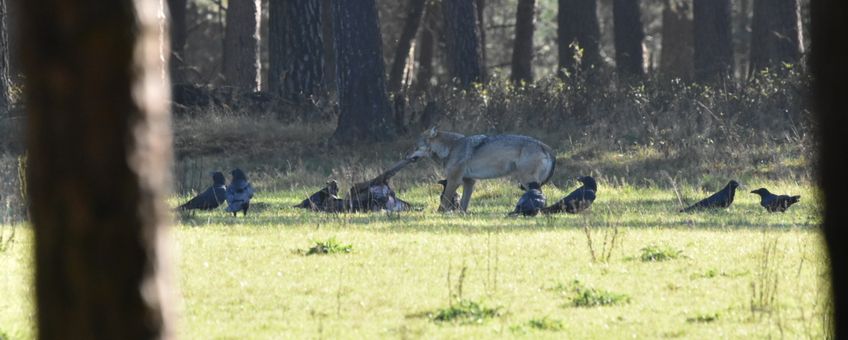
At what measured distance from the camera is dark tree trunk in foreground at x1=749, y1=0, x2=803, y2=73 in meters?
33.7

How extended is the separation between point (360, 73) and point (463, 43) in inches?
252

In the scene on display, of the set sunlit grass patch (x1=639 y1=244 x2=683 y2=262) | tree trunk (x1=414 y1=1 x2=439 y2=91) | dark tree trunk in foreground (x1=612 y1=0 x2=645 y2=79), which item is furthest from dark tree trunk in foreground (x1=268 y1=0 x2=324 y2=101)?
sunlit grass patch (x1=639 y1=244 x2=683 y2=262)

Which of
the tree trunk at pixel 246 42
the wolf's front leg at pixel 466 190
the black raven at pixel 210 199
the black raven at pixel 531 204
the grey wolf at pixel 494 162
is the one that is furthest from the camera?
the tree trunk at pixel 246 42

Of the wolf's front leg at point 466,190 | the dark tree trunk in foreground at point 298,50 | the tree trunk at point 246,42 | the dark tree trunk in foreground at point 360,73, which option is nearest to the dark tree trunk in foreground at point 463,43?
the dark tree trunk in foreground at point 298,50

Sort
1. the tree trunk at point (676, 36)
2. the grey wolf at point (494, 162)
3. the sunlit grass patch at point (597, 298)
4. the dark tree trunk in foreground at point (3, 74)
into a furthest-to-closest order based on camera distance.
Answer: the tree trunk at point (676, 36) → the dark tree trunk in foreground at point (3, 74) → the grey wolf at point (494, 162) → the sunlit grass patch at point (597, 298)

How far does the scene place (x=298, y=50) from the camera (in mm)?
31859

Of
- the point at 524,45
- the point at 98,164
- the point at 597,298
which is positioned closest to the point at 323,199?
the point at 597,298

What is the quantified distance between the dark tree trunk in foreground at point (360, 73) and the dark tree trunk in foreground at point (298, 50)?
3.54 meters

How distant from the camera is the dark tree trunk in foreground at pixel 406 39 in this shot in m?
41.8

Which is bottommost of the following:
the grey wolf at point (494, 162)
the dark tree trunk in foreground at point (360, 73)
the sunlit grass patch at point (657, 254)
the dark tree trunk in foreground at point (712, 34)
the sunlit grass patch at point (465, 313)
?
the sunlit grass patch at point (465, 313)

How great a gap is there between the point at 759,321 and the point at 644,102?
1900 centimetres

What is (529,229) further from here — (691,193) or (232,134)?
(232,134)

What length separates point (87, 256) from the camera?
192 inches

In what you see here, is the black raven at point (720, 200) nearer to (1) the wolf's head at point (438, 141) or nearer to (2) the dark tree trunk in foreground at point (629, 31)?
(1) the wolf's head at point (438, 141)
